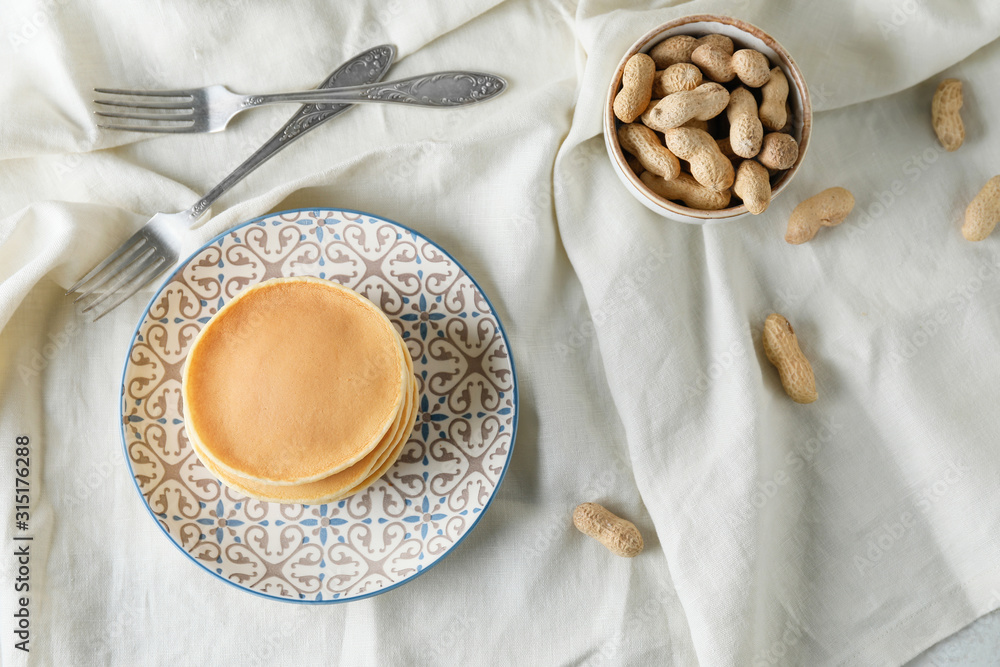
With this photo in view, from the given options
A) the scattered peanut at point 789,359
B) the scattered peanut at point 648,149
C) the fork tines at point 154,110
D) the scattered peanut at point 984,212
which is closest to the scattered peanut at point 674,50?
the scattered peanut at point 648,149

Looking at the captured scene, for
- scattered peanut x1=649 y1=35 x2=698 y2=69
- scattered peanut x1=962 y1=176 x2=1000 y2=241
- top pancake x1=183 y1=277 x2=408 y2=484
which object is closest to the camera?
top pancake x1=183 y1=277 x2=408 y2=484

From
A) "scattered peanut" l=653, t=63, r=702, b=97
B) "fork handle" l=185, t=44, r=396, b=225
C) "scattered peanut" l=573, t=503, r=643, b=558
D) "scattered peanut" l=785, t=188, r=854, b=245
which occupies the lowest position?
"scattered peanut" l=573, t=503, r=643, b=558

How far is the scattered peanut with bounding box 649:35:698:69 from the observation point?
1421mm

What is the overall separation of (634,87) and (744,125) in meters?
0.21

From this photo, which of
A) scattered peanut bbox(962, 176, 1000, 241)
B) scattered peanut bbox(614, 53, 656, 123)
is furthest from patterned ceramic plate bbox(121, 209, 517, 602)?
scattered peanut bbox(962, 176, 1000, 241)

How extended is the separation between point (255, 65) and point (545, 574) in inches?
48.4

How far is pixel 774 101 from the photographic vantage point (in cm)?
139

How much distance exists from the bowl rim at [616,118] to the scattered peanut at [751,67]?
4cm

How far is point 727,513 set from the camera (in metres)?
1.48

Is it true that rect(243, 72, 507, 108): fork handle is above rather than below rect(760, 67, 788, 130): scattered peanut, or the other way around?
above

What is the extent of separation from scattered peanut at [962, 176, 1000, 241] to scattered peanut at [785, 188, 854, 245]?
0.25m

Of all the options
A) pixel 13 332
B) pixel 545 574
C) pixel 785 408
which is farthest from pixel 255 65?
pixel 785 408

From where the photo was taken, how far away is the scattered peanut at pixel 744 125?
4.46 feet

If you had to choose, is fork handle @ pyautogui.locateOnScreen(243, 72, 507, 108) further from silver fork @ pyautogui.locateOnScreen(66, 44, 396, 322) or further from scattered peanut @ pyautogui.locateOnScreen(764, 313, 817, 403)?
scattered peanut @ pyautogui.locateOnScreen(764, 313, 817, 403)
